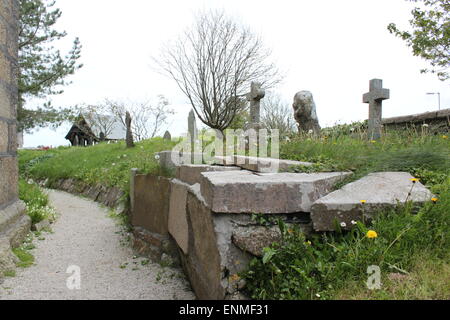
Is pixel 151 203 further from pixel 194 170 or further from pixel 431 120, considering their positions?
pixel 431 120

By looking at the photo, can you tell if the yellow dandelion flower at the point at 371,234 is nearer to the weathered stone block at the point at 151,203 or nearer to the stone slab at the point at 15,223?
the weathered stone block at the point at 151,203

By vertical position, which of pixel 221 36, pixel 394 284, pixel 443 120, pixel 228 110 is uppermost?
pixel 221 36

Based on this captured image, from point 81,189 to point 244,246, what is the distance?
29.7 ft

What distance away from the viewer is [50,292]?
10.3ft

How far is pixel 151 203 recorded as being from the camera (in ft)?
15.4

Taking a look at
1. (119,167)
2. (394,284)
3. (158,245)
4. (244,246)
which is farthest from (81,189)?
(394,284)

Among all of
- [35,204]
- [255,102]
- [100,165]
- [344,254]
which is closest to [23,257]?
[35,204]

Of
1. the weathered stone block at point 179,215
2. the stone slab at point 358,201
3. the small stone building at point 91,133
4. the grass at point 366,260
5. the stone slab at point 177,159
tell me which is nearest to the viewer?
the grass at point 366,260

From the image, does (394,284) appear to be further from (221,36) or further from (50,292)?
(221,36)

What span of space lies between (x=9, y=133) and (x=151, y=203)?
2.06 meters

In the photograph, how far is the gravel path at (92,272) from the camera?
317 cm

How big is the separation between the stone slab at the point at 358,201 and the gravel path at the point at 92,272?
1502mm

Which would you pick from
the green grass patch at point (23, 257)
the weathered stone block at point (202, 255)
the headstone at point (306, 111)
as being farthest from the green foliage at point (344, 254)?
the headstone at point (306, 111)
